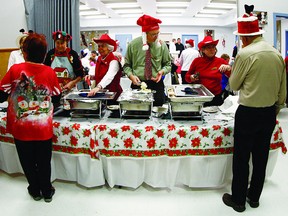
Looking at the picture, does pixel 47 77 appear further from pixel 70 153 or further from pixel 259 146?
pixel 259 146

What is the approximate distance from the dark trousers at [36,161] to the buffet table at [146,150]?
177 mm

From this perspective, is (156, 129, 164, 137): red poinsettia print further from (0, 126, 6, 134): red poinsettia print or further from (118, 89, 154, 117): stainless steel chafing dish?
(0, 126, 6, 134): red poinsettia print

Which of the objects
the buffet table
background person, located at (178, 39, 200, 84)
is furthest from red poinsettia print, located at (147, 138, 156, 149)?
background person, located at (178, 39, 200, 84)

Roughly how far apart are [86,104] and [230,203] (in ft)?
4.03

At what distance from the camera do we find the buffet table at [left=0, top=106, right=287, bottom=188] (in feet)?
6.05

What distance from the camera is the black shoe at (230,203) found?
69.8 inches

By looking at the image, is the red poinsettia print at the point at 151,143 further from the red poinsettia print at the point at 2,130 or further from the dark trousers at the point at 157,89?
the red poinsettia print at the point at 2,130

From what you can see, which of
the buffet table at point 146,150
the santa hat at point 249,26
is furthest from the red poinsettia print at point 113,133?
the santa hat at point 249,26

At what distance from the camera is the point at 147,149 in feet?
6.11

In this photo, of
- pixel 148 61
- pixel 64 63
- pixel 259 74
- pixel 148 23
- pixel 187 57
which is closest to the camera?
pixel 259 74

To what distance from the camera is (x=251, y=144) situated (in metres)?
1.66

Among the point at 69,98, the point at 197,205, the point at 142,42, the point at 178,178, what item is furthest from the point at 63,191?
the point at 142,42

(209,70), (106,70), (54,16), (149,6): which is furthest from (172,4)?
(106,70)

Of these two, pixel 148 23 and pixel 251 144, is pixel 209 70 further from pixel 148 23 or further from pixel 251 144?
pixel 251 144
